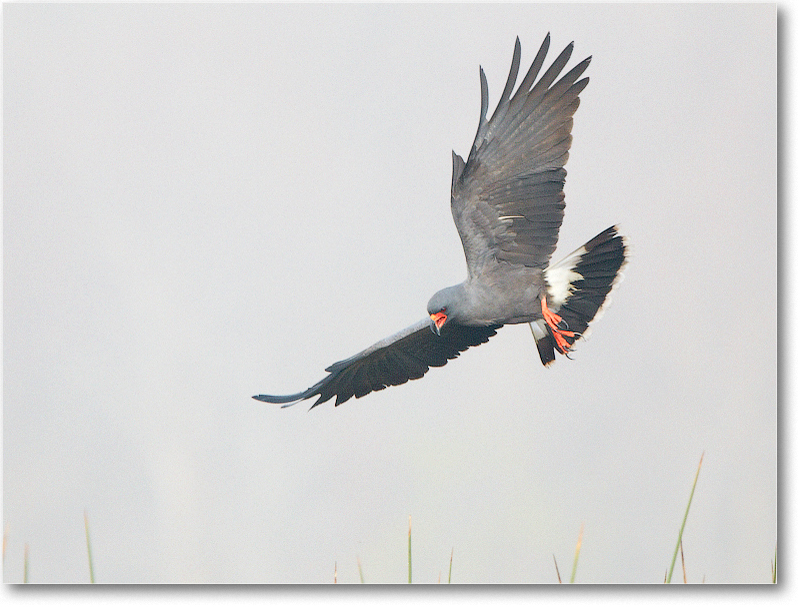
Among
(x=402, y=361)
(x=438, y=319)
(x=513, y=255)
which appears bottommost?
(x=402, y=361)

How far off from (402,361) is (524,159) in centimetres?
97

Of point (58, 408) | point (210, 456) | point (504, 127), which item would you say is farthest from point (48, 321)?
point (504, 127)

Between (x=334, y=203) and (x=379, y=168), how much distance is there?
0.72 ft

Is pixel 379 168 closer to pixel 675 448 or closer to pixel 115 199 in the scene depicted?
pixel 115 199

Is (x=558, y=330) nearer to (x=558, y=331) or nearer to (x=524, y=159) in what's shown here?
(x=558, y=331)

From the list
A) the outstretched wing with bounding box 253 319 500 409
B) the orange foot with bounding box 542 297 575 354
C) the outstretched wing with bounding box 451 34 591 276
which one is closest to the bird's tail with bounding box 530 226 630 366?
the orange foot with bounding box 542 297 575 354

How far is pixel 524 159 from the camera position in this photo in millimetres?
2510

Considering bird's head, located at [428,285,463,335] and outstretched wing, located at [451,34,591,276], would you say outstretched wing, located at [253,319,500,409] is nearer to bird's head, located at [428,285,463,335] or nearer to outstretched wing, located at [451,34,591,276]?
bird's head, located at [428,285,463,335]

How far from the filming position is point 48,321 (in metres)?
2.90

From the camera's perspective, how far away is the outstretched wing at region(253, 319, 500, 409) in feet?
9.85

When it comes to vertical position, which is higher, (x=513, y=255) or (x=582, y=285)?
(x=513, y=255)

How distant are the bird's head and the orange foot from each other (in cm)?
31

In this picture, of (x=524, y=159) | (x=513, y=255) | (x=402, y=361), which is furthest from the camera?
(x=402, y=361)


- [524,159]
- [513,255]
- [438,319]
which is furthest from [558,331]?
[524,159]
